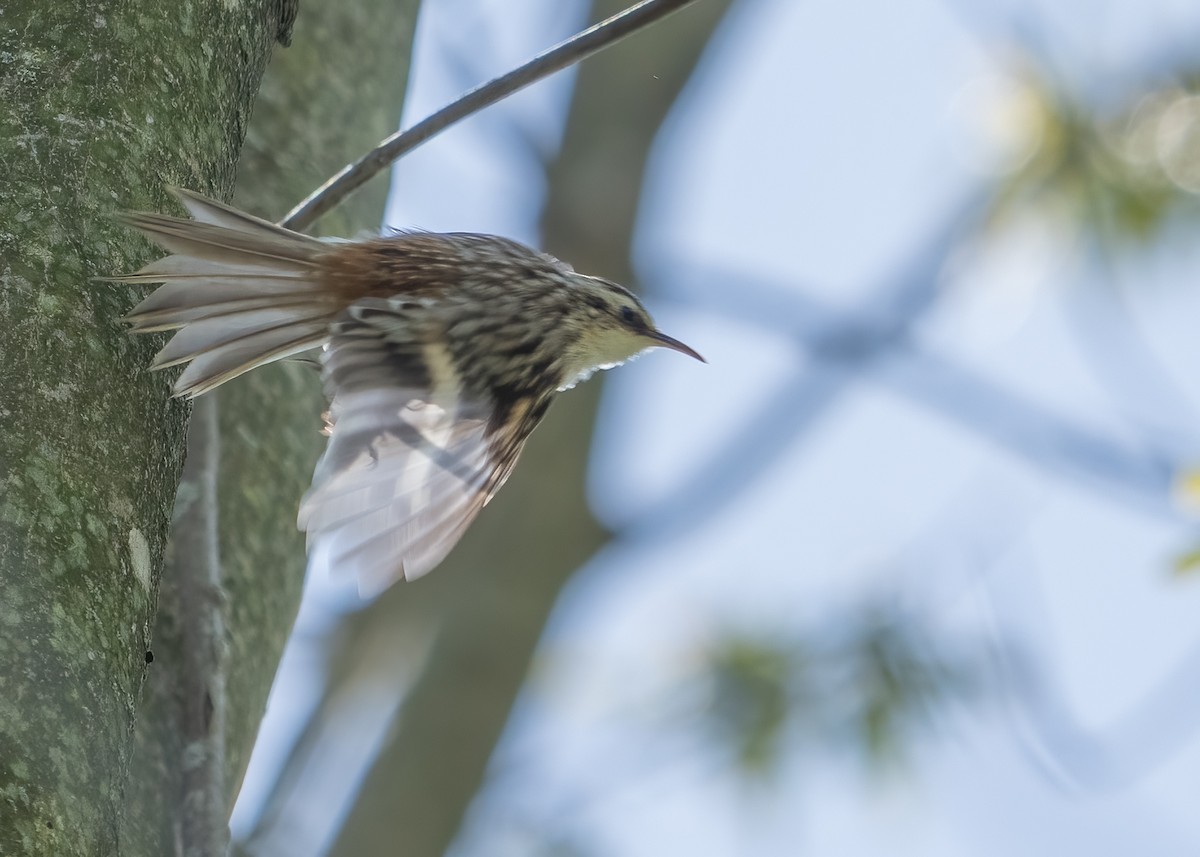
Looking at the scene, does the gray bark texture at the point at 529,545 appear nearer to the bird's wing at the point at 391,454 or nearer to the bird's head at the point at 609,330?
the bird's head at the point at 609,330

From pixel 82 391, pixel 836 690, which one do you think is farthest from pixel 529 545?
pixel 82 391

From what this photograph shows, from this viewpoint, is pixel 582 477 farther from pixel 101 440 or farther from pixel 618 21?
pixel 101 440

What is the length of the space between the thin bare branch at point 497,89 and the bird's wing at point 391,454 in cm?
25

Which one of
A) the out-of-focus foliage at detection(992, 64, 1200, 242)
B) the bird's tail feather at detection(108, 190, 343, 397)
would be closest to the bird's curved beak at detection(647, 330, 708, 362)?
the bird's tail feather at detection(108, 190, 343, 397)

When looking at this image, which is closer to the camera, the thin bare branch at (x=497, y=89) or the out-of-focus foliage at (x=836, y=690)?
the thin bare branch at (x=497, y=89)

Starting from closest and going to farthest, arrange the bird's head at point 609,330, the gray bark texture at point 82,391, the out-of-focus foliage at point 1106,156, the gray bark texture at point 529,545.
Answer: the gray bark texture at point 82,391 < the bird's head at point 609,330 < the gray bark texture at point 529,545 < the out-of-focus foliage at point 1106,156

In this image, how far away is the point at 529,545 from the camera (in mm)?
5289

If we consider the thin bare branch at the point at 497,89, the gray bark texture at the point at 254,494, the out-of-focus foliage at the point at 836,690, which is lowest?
the out-of-focus foliage at the point at 836,690

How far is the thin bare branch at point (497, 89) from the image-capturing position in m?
2.37

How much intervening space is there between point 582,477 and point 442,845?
4.32ft

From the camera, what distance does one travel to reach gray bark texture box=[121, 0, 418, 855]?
219 centimetres

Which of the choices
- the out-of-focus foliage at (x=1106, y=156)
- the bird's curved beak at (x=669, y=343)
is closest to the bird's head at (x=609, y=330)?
the bird's curved beak at (x=669, y=343)

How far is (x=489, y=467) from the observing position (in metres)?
3.10

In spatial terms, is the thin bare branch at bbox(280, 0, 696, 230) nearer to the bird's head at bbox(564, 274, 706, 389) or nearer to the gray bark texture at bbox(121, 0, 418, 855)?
the gray bark texture at bbox(121, 0, 418, 855)
